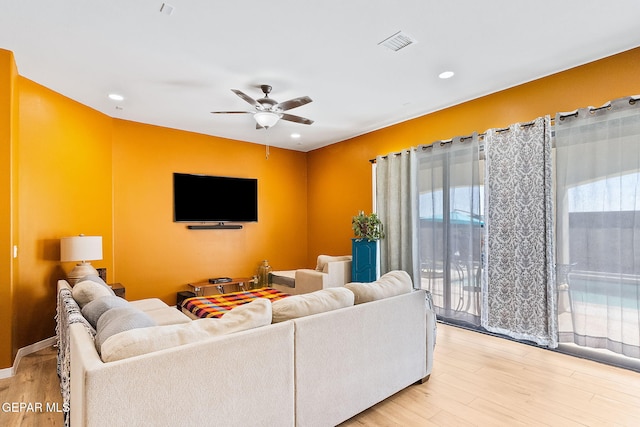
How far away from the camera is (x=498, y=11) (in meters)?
2.40

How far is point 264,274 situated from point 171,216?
6.09ft

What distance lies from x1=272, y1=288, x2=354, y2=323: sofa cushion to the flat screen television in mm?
3898

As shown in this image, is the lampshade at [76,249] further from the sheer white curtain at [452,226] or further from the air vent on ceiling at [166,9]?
the sheer white curtain at [452,226]

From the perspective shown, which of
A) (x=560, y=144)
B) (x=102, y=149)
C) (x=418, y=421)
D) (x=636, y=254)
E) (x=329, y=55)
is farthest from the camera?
(x=102, y=149)

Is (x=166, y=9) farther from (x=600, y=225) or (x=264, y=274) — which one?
(x=264, y=274)

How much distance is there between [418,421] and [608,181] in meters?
2.73

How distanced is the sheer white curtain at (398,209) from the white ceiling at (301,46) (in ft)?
3.29

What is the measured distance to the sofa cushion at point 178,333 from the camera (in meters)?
1.37

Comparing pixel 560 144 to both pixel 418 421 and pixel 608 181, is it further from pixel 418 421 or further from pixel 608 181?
pixel 418 421

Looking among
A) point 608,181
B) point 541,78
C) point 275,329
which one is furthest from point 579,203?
point 275,329

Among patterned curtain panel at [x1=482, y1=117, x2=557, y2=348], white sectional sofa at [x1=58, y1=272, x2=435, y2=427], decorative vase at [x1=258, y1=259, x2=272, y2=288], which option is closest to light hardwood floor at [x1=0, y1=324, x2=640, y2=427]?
white sectional sofa at [x1=58, y1=272, x2=435, y2=427]

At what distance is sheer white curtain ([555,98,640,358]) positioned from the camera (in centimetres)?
286

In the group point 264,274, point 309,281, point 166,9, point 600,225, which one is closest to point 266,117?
point 166,9

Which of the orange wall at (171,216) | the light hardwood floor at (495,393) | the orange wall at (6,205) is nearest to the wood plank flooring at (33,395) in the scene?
the light hardwood floor at (495,393)
